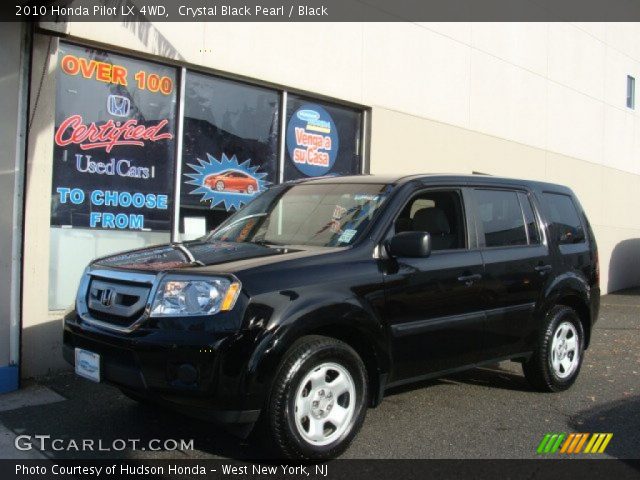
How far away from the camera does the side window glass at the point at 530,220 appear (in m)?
5.67

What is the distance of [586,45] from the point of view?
1512 cm

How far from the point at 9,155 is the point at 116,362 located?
119 inches

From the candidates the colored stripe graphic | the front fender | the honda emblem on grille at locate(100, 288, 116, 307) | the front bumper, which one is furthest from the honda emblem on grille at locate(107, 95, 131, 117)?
the colored stripe graphic

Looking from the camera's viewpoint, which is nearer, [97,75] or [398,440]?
[398,440]

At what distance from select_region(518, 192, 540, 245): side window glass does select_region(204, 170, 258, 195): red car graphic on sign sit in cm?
379

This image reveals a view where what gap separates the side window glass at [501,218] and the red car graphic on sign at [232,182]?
375cm

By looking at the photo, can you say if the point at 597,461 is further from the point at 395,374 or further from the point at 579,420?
the point at 395,374

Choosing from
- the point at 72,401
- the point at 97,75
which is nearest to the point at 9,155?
the point at 97,75

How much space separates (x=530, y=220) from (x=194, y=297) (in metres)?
3.31

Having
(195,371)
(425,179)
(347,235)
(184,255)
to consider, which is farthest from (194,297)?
(425,179)

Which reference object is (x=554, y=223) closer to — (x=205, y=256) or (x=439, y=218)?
(x=439, y=218)

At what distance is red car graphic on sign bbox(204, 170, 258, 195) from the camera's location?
26.2ft

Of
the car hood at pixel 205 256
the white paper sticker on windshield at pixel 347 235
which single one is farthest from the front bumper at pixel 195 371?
the white paper sticker on windshield at pixel 347 235

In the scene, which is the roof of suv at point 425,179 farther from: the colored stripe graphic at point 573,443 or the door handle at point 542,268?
the colored stripe graphic at point 573,443
